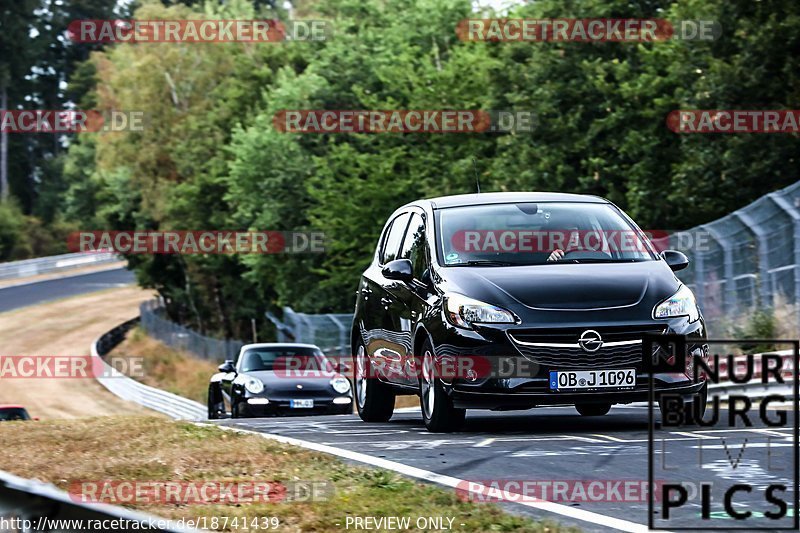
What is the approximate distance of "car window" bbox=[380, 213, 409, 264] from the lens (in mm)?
13898

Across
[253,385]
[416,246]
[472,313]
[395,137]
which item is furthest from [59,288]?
[472,313]

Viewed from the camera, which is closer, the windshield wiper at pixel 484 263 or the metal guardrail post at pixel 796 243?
the windshield wiper at pixel 484 263

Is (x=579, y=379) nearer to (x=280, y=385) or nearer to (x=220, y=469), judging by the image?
(x=220, y=469)

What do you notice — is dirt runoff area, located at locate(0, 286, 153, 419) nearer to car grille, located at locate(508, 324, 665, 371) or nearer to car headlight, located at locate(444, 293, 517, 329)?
car headlight, located at locate(444, 293, 517, 329)

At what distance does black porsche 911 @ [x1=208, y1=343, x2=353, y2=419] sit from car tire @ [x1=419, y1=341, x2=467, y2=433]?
10.1m

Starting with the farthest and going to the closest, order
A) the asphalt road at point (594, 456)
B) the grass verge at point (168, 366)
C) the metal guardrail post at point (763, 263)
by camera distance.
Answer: the grass verge at point (168, 366) < the metal guardrail post at point (763, 263) < the asphalt road at point (594, 456)

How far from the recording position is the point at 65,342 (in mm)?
71375

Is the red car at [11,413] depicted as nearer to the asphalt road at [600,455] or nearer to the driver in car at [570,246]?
the asphalt road at [600,455]

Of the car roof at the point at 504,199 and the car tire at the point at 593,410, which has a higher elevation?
the car roof at the point at 504,199

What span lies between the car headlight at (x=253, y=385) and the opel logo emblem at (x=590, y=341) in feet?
38.0

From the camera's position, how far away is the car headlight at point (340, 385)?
2259 centimetres

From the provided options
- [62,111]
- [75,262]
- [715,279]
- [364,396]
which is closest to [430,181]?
[715,279]

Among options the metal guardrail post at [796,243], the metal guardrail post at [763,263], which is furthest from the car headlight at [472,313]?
the metal guardrail post at [763,263]

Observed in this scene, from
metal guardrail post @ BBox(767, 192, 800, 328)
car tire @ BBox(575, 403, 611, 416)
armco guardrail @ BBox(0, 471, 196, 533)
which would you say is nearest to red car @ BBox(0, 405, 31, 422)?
metal guardrail post @ BBox(767, 192, 800, 328)
